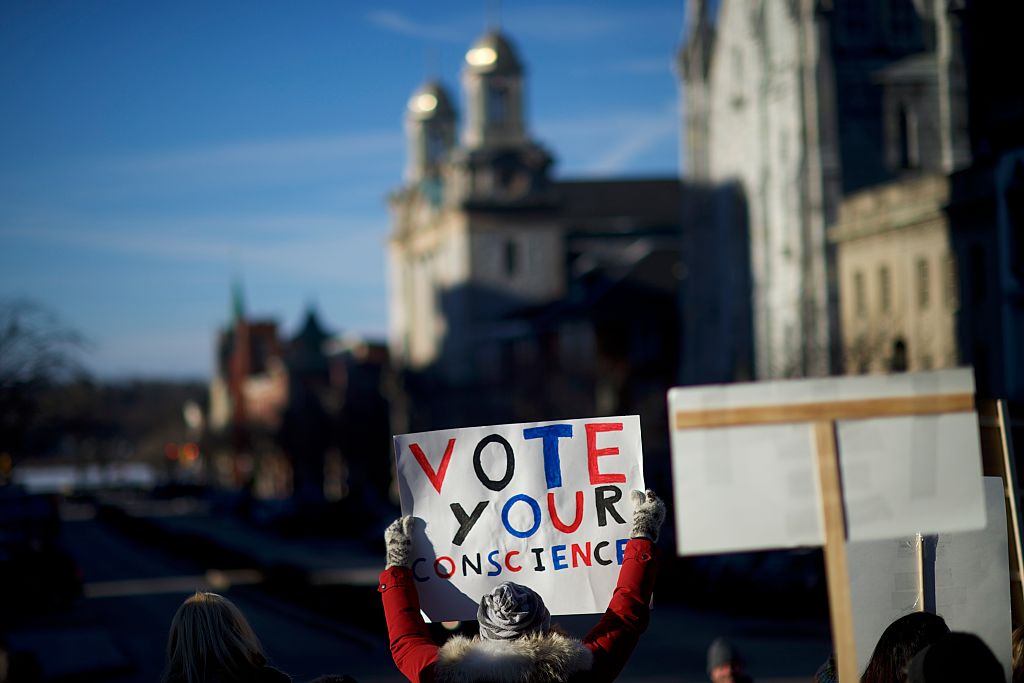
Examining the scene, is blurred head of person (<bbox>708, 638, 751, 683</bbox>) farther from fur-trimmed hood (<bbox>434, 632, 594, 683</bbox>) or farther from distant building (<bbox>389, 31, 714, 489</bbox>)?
distant building (<bbox>389, 31, 714, 489</bbox>)

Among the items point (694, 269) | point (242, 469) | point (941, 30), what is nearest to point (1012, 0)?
point (941, 30)

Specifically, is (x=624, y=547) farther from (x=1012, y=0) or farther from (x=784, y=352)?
(x=784, y=352)

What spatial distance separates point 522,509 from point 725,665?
10.0 feet

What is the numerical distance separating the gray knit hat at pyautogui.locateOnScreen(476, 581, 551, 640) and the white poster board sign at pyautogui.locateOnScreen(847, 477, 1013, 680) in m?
1.90

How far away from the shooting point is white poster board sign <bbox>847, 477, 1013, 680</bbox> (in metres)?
6.29

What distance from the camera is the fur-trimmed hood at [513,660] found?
5.03 metres

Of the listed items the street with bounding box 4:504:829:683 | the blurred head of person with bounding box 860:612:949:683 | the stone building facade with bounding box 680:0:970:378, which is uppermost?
the stone building facade with bounding box 680:0:970:378

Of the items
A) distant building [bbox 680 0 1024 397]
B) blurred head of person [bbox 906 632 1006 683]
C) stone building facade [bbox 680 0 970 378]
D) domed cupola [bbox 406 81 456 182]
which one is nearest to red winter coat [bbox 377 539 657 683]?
blurred head of person [bbox 906 632 1006 683]

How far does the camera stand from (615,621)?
5.54 meters

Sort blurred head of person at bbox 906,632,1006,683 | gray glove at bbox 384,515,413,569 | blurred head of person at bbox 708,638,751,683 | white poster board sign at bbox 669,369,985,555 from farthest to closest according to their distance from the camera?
blurred head of person at bbox 708,638,751,683 → gray glove at bbox 384,515,413,569 → white poster board sign at bbox 669,369,985,555 → blurred head of person at bbox 906,632,1006,683

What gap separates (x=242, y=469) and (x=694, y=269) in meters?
92.5

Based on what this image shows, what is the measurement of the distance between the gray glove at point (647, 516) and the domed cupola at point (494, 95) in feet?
304

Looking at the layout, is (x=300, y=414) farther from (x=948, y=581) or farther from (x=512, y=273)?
(x=948, y=581)

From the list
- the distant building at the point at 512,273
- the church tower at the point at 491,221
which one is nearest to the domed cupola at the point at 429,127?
the distant building at the point at 512,273
